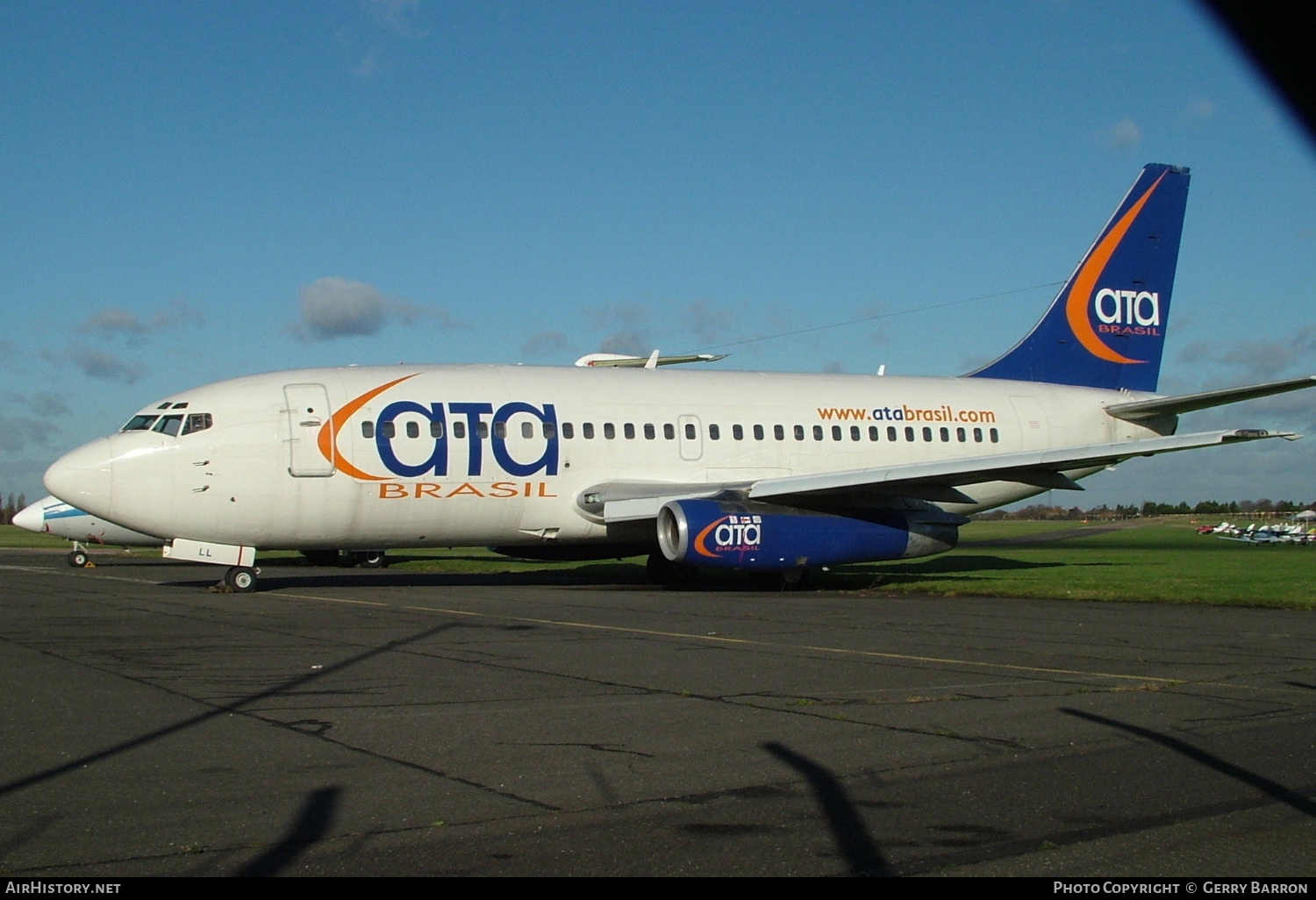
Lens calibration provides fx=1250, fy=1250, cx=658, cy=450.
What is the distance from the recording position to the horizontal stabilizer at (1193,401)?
74.0 feet

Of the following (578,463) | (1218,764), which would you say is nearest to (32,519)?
(578,463)

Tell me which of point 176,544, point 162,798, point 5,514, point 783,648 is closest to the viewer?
point 162,798

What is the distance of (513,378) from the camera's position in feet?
76.1

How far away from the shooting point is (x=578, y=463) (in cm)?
2273

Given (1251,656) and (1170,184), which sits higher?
(1170,184)

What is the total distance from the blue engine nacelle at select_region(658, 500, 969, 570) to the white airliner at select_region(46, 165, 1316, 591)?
0.12 ft

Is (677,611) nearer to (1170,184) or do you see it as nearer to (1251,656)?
(1251,656)

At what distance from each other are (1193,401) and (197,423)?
63.7 ft

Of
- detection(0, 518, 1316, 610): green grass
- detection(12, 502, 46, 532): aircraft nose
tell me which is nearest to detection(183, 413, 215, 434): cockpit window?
detection(0, 518, 1316, 610): green grass

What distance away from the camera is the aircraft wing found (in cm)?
2095

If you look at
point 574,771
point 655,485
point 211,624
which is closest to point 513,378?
point 655,485
